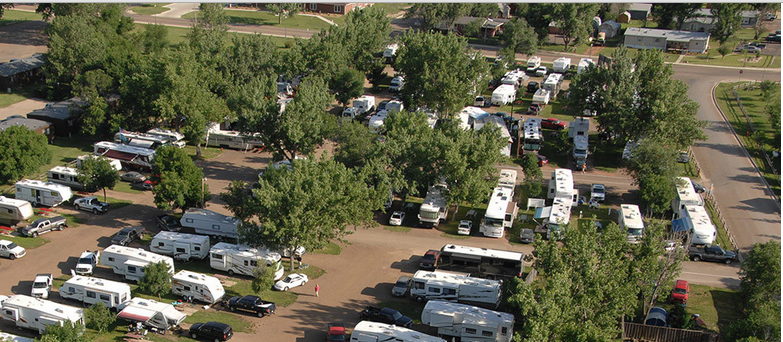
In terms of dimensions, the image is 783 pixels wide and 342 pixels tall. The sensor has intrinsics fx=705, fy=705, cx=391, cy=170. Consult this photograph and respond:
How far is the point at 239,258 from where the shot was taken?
43.7 metres

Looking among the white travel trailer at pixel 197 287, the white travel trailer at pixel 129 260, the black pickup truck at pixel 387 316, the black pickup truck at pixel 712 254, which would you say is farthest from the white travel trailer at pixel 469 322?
the black pickup truck at pixel 712 254

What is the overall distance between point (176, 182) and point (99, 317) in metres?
14.6

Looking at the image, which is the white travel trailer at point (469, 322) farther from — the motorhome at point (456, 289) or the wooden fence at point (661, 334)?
the wooden fence at point (661, 334)

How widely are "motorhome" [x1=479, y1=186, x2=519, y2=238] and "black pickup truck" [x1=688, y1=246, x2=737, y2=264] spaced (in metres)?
12.2

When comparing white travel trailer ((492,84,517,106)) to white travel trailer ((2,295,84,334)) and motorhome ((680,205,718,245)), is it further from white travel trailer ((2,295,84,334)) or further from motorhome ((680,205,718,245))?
white travel trailer ((2,295,84,334))

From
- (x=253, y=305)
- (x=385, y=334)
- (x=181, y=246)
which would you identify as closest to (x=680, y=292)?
(x=385, y=334)

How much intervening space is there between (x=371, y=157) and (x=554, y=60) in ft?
188

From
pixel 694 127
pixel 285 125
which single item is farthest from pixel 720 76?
pixel 285 125

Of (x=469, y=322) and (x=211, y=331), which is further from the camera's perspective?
(x=469, y=322)

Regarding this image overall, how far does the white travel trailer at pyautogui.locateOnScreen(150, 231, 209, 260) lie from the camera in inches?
1784

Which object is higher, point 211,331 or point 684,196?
point 684,196

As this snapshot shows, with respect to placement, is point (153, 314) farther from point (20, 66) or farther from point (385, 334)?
point (20, 66)

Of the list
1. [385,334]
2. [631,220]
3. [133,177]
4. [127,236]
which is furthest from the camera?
[133,177]

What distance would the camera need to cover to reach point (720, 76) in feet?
309
